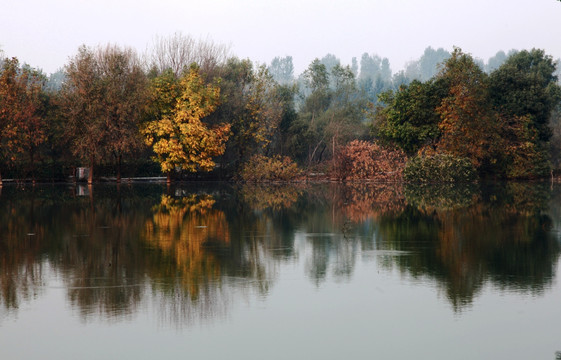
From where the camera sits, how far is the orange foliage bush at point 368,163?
45.8 metres


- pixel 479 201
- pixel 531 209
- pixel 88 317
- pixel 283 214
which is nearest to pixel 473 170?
pixel 479 201

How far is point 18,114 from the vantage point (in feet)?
134

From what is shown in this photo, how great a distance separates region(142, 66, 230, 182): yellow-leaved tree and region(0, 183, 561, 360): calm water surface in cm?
2322

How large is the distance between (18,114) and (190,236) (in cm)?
2907

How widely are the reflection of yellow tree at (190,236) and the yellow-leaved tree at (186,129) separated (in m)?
17.0

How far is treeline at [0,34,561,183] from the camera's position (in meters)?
42.1

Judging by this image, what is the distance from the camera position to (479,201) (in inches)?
1052

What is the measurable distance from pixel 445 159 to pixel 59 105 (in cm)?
2504

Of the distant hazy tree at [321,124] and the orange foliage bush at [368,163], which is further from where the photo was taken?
the distant hazy tree at [321,124]

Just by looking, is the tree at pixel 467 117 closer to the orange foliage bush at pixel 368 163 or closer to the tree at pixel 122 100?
the orange foliage bush at pixel 368 163

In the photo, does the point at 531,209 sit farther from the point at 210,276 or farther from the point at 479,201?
the point at 210,276

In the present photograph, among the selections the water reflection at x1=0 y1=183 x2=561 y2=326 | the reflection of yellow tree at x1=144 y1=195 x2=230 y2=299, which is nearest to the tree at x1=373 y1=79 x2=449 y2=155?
the water reflection at x1=0 y1=183 x2=561 y2=326

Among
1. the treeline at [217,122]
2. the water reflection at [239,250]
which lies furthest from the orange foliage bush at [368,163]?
the water reflection at [239,250]

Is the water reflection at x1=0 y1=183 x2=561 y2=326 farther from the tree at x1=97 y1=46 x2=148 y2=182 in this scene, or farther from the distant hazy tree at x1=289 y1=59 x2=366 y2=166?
the distant hazy tree at x1=289 y1=59 x2=366 y2=166
